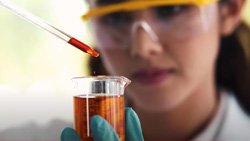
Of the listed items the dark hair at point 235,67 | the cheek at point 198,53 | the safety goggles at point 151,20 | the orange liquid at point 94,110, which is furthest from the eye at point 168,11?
the orange liquid at point 94,110

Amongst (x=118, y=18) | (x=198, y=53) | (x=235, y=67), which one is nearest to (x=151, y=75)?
(x=198, y=53)

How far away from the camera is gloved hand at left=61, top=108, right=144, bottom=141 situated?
80cm

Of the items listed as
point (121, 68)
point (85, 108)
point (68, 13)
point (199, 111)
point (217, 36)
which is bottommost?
point (199, 111)

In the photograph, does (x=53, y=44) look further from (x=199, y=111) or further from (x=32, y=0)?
(x=199, y=111)

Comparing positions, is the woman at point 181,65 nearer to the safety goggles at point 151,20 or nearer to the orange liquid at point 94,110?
the safety goggles at point 151,20

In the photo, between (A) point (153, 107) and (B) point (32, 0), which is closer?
(A) point (153, 107)

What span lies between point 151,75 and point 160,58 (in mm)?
165

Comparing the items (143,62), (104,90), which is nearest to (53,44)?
(143,62)

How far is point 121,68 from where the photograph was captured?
6.82ft

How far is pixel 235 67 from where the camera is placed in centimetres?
235

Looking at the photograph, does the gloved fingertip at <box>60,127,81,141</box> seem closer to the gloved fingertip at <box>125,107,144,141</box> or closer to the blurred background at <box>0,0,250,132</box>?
the gloved fingertip at <box>125,107,144,141</box>

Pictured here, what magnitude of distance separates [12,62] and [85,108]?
223cm

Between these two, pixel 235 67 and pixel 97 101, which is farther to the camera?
pixel 235 67

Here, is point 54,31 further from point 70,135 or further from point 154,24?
point 154,24
